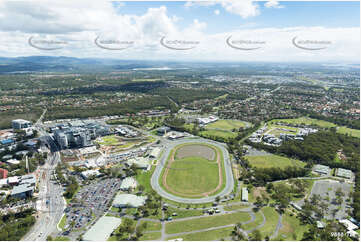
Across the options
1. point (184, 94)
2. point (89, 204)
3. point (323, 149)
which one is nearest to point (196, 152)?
point (89, 204)

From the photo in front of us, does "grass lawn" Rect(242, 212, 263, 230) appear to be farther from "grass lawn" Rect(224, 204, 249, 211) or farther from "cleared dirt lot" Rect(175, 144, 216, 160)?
"cleared dirt lot" Rect(175, 144, 216, 160)

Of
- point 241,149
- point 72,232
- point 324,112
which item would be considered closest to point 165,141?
point 241,149

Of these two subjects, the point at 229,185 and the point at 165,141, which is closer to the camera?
the point at 229,185

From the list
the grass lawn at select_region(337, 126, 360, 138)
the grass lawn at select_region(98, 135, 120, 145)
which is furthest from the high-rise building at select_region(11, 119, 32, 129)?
the grass lawn at select_region(337, 126, 360, 138)

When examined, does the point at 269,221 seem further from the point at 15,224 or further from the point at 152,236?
the point at 15,224

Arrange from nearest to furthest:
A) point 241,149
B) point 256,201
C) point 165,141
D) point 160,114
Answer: point 256,201 → point 241,149 → point 165,141 → point 160,114

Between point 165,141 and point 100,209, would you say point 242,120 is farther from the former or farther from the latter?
point 100,209
